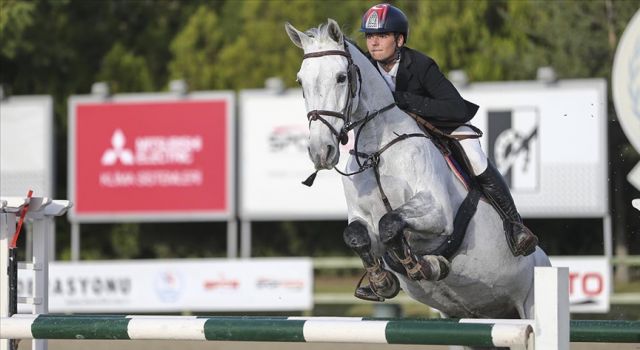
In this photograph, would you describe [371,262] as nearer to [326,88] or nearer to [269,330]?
[326,88]

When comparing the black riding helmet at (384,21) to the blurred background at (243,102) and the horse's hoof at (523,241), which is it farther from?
the blurred background at (243,102)

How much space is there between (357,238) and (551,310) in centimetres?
157

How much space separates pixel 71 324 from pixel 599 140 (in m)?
14.7

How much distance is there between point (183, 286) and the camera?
16828 mm

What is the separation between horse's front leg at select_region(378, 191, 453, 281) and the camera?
564cm

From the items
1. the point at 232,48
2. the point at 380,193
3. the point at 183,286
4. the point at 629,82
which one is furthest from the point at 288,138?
the point at 380,193

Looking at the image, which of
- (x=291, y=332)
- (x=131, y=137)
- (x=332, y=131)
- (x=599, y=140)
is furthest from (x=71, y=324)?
(x=131, y=137)

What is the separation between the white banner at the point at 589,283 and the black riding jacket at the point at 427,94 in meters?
9.12

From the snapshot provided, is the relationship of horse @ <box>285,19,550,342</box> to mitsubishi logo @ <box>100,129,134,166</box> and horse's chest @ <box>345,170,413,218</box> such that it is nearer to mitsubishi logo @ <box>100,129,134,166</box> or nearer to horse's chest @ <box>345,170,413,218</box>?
horse's chest @ <box>345,170,413,218</box>

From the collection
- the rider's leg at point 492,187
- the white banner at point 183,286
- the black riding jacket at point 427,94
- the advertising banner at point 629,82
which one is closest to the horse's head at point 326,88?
the black riding jacket at point 427,94

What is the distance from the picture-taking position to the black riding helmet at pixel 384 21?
609 cm

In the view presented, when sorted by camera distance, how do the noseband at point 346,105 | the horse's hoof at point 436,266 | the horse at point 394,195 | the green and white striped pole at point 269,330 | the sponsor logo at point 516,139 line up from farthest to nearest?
the sponsor logo at point 516,139, the horse's hoof at point 436,266, the horse at point 394,195, the noseband at point 346,105, the green and white striped pole at point 269,330

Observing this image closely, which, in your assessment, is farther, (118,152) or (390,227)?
(118,152)

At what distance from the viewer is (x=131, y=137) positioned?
2097 centimetres
